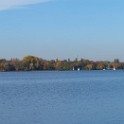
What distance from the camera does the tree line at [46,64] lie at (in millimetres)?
164000

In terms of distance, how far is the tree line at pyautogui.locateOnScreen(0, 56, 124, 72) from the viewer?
16400cm

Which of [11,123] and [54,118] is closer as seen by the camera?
[11,123]

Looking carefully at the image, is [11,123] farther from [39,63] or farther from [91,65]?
[91,65]

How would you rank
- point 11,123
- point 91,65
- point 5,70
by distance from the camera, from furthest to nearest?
point 91,65 < point 5,70 < point 11,123

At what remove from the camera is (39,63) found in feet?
539

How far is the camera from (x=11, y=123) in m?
25.0

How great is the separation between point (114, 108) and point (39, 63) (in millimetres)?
134095

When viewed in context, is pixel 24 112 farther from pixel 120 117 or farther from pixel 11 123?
pixel 120 117

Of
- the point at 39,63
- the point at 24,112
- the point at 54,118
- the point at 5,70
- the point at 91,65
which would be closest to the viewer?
the point at 54,118

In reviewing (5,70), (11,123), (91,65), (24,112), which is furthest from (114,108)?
(91,65)

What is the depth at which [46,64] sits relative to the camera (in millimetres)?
171875

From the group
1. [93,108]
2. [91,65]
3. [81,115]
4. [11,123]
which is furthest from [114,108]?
[91,65]

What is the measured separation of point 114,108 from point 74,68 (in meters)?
168

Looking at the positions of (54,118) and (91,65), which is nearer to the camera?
(54,118)
